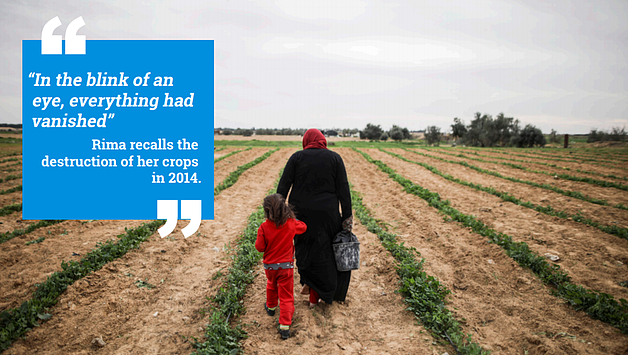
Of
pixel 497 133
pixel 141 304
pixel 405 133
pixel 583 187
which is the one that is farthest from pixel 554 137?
pixel 141 304

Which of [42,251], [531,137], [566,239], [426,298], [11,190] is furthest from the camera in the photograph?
[531,137]

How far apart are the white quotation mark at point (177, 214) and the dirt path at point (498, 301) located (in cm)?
487

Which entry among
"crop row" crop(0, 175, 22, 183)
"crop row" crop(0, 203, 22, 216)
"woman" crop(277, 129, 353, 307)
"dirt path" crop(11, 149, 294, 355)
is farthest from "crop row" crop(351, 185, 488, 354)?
"crop row" crop(0, 175, 22, 183)

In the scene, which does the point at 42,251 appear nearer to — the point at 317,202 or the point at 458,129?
the point at 317,202

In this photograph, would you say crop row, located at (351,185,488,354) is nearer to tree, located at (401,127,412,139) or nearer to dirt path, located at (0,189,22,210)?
dirt path, located at (0,189,22,210)

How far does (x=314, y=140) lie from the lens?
378cm

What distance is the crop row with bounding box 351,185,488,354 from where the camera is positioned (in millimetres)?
3402

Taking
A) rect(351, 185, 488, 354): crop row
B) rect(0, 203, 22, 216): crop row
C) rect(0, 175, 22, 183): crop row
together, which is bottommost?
rect(351, 185, 488, 354): crop row

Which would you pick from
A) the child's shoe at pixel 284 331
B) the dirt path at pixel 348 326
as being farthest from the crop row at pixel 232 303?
the child's shoe at pixel 284 331

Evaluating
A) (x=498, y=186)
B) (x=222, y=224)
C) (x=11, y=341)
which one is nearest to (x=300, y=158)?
(x=11, y=341)

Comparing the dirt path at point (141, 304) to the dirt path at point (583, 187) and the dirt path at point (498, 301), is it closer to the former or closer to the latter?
the dirt path at point (498, 301)

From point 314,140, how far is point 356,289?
2.47 meters

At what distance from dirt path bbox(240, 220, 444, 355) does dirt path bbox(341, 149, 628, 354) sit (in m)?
0.79

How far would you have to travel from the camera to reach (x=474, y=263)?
5.44m
